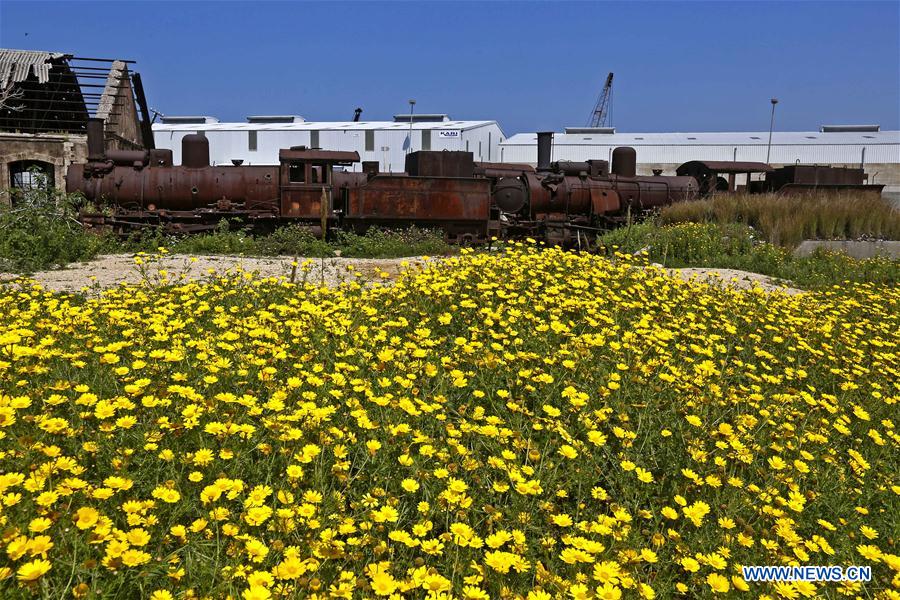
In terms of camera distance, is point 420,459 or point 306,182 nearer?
point 420,459

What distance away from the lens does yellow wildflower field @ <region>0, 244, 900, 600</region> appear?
2.17 meters

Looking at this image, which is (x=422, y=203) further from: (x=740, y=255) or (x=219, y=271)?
(x=740, y=255)

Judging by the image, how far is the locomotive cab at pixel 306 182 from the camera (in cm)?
1582

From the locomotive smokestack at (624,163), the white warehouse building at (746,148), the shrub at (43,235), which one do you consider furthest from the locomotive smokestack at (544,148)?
the white warehouse building at (746,148)

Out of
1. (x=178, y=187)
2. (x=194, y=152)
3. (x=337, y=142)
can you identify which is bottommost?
(x=178, y=187)

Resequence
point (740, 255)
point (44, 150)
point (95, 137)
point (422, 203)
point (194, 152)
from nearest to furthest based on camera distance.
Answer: point (740, 255), point (422, 203), point (194, 152), point (95, 137), point (44, 150)

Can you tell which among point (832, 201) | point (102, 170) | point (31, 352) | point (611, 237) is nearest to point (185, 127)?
point (102, 170)

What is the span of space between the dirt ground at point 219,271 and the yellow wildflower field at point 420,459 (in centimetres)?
407

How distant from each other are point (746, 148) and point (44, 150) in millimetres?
44058

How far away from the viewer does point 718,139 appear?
1913 inches

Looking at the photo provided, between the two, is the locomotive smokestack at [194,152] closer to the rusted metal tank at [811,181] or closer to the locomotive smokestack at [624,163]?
the locomotive smokestack at [624,163]

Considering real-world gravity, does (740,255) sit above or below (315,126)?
below

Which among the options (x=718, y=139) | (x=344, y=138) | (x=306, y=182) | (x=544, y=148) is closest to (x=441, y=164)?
(x=306, y=182)

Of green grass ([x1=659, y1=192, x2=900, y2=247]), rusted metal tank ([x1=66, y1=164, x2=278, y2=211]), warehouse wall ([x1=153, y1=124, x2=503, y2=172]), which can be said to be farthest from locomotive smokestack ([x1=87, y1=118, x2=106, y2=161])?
warehouse wall ([x1=153, y1=124, x2=503, y2=172])
